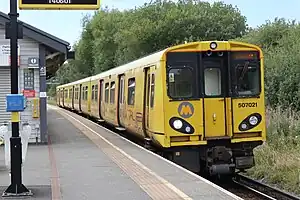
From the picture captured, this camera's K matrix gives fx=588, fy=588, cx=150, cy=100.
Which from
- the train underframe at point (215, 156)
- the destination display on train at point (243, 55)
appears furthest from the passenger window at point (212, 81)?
the train underframe at point (215, 156)

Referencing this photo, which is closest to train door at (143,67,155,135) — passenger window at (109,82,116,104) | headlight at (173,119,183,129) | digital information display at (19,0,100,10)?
headlight at (173,119,183,129)

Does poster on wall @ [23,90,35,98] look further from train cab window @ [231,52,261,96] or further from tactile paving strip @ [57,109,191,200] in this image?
train cab window @ [231,52,261,96]

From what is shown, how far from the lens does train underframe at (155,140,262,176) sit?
12266mm

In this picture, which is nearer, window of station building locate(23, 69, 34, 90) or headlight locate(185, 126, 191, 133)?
headlight locate(185, 126, 191, 133)

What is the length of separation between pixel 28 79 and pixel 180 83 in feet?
20.1

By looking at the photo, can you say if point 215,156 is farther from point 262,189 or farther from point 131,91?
point 131,91

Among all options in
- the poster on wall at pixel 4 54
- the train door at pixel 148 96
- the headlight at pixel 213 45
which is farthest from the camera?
the poster on wall at pixel 4 54

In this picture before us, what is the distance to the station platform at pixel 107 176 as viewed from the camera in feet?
29.4

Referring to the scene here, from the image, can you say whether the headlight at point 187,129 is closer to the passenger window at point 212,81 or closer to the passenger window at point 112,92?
the passenger window at point 212,81

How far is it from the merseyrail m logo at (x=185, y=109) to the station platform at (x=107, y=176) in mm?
1060

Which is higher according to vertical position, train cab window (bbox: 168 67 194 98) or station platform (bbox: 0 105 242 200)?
train cab window (bbox: 168 67 194 98)

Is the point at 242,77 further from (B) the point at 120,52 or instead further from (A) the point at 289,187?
(B) the point at 120,52

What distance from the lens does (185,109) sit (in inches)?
482

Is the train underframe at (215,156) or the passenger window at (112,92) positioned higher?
the passenger window at (112,92)
